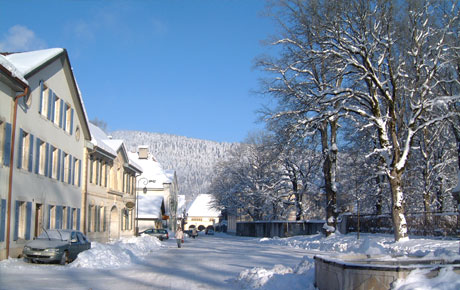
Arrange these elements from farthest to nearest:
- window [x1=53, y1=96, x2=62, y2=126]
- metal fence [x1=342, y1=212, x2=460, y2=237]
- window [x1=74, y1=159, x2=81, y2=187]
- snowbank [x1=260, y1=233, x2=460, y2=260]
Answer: window [x1=74, y1=159, x2=81, y2=187], window [x1=53, y1=96, x2=62, y2=126], metal fence [x1=342, y1=212, x2=460, y2=237], snowbank [x1=260, y1=233, x2=460, y2=260]

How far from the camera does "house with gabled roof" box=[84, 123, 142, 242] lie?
33281 mm

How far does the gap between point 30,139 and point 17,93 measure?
8.33 ft

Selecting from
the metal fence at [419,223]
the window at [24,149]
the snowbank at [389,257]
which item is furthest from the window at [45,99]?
the metal fence at [419,223]

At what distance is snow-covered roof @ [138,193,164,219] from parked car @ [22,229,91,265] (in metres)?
42.2

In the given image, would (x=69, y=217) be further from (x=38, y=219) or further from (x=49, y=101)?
(x=49, y=101)

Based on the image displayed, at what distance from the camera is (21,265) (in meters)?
17.6

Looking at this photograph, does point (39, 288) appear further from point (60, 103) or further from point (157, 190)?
point (157, 190)

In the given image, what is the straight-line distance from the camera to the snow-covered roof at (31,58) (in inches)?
836

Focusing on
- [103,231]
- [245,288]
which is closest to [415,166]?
[103,231]

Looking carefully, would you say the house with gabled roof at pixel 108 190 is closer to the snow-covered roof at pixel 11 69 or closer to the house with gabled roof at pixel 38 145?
the house with gabled roof at pixel 38 145

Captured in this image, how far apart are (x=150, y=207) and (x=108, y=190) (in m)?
26.5

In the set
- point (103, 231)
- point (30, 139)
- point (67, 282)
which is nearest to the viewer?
point (67, 282)

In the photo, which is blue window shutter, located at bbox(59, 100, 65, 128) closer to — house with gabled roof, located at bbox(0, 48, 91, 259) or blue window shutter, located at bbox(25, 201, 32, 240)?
house with gabled roof, located at bbox(0, 48, 91, 259)

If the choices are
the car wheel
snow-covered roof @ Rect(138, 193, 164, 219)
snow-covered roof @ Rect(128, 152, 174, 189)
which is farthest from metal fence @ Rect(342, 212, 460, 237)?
snow-covered roof @ Rect(128, 152, 174, 189)
